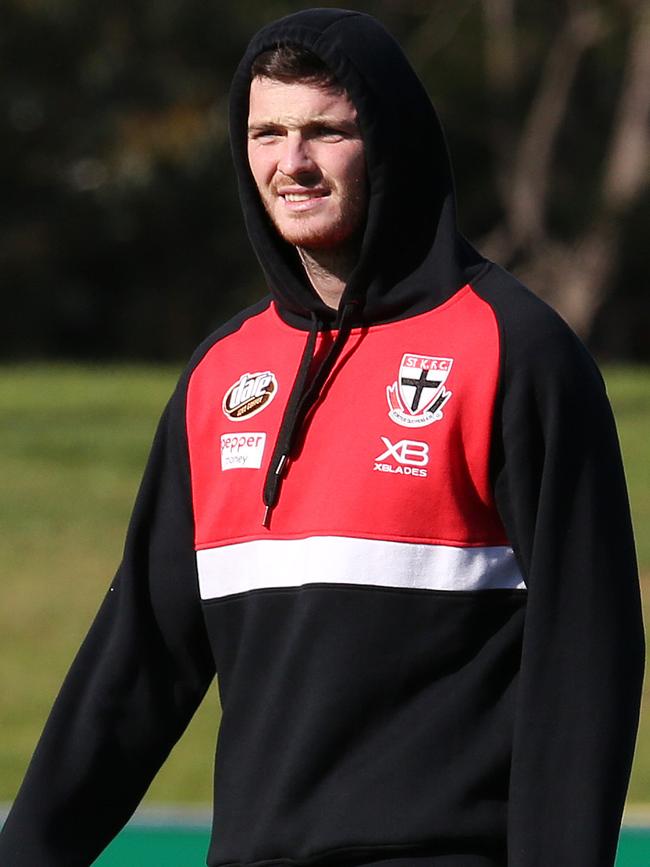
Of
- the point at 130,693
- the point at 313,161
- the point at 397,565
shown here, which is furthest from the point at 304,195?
the point at 130,693

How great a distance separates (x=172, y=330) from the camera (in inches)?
1646

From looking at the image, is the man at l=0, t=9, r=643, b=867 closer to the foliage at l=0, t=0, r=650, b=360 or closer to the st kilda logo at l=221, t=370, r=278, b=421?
the st kilda logo at l=221, t=370, r=278, b=421

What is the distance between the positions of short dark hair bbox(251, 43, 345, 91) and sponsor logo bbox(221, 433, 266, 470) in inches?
21.0

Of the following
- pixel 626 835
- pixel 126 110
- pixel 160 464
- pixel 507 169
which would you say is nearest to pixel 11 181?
pixel 126 110

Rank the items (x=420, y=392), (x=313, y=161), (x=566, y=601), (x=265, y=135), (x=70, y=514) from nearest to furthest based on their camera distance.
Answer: (x=566, y=601) < (x=420, y=392) < (x=313, y=161) < (x=265, y=135) < (x=70, y=514)

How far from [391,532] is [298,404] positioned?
0.26 meters

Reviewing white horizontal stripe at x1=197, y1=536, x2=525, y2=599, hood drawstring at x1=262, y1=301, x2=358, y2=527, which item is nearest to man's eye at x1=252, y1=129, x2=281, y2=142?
hood drawstring at x1=262, y1=301, x2=358, y2=527

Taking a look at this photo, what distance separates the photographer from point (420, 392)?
3113 mm

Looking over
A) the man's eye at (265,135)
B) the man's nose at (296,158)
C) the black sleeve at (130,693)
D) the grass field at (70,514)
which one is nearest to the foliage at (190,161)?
the grass field at (70,514)

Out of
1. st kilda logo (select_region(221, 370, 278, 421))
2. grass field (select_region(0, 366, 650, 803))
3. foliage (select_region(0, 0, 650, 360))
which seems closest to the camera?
st kilda logo (select_region(221, 370, 278, 421))

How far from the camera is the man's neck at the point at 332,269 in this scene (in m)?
3.36

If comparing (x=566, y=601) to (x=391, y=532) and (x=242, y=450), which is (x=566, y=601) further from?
(x=242, y=450)

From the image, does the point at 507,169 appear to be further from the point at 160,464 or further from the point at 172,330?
the point at 160,464

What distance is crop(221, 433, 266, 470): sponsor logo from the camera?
3.28 meters
